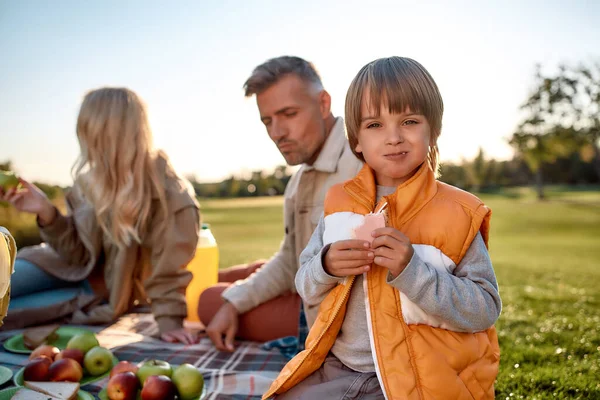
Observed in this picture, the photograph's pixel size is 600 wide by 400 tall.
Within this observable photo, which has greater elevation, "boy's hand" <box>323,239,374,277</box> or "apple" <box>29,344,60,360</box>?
"boy's hand" <box>323,239,374,277</box>

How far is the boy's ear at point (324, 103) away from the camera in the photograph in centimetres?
366

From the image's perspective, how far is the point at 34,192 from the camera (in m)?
4.08

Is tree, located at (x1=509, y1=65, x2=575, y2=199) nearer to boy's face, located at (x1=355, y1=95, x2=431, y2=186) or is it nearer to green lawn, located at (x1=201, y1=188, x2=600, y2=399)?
green lawn, located at (x1=201, y1=188, x2=600, y2=399)

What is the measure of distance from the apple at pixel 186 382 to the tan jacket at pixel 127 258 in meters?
1.29

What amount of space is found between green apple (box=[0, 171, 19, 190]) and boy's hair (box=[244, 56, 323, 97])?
189 centimetres

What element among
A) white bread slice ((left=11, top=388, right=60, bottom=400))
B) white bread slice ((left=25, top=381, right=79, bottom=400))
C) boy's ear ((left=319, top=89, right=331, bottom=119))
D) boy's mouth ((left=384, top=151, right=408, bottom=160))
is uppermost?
boy's ear ((left=319, top=89, right=331, bottom=119))

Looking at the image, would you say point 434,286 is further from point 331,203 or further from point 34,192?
point 34,192

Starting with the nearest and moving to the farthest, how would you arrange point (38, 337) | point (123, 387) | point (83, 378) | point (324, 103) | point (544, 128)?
point (123, 387)
point (83, 378)
point (38, 337)
point (324, 103)
point (544, 128)

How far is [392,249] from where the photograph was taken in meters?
1.74

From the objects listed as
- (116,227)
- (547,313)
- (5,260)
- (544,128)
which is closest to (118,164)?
(116,227)

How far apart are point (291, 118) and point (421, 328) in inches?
78.1

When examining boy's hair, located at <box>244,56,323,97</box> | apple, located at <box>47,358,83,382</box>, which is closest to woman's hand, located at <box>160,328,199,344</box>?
apple, located at <box>47,358,83,382</box>

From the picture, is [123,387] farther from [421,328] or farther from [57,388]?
[421,328]

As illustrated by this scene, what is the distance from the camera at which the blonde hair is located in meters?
4.03
